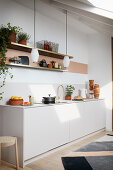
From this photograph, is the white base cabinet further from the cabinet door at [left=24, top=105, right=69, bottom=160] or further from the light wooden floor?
the light wooden floor

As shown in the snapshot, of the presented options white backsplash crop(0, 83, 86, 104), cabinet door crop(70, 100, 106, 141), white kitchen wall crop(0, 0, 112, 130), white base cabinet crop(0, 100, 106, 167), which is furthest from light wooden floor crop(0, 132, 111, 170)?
white kitchen wall crop(0, 0, 112, 130)

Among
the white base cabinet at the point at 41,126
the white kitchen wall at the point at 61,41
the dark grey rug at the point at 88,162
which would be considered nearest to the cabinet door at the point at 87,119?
the white base cabinet at the point at 41,126

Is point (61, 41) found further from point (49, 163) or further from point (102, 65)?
point (49, 163)

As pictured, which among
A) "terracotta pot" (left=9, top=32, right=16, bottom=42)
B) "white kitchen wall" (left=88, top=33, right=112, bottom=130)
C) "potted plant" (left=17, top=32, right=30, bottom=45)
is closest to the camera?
"terracotta pot" (left=9, top=32, right=16, bottom=42)

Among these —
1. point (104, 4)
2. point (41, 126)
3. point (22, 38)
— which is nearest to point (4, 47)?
point (22, 38)

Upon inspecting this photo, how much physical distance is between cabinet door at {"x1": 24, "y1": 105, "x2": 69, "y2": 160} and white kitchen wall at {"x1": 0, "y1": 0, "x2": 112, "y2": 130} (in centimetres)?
74

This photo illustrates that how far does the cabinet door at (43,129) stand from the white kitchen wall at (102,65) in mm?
1874

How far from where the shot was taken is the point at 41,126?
279cm

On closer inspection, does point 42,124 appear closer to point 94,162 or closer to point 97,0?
point 94,162

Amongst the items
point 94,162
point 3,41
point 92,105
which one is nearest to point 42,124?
point 94,162

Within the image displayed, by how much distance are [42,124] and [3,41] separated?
146cm

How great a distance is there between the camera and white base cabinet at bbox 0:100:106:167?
2.54m

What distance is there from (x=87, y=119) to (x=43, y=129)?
1.48 meters

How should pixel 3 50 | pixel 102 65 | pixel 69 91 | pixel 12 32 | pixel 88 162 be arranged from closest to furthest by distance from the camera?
1. pixel 88 162
2. pixel 3 50
3. pixel 12 32
4. pixel 69 91
5. pixel 102 65
